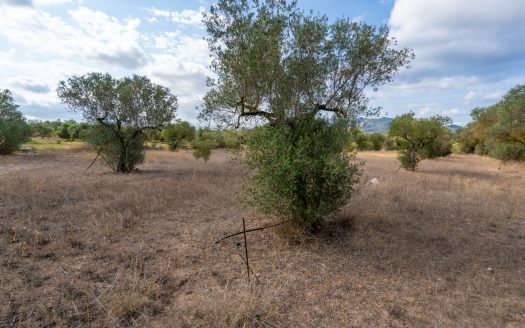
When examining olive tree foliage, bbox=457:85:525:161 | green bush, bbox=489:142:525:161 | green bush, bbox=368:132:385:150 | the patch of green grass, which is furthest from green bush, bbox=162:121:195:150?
green bush, bbox=489:142:525:161

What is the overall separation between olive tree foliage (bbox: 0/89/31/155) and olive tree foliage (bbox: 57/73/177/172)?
18210 millimetres

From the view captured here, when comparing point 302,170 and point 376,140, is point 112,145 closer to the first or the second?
point 302,170

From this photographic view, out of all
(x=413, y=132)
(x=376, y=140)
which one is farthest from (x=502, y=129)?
(x=376, y=140)

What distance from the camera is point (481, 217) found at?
429 inches

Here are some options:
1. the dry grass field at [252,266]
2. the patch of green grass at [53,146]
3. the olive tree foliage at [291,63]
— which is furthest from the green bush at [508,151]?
the patch of green grass at [53,146]

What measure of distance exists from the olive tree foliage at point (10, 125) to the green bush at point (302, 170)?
1454 inches

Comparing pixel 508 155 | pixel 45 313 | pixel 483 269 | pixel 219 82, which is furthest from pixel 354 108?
pixel 508 155

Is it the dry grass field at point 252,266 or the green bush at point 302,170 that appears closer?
the dry grass field at point 252,266

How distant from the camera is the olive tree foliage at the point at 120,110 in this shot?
62.8 feet

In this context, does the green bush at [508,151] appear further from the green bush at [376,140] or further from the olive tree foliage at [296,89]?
the green bush at [376,140]

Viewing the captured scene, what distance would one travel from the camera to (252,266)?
21.1 feet

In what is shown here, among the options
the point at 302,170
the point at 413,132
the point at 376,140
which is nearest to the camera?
the point at 302,170

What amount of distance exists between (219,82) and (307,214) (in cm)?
486

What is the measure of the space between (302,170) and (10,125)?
38.5 metres
